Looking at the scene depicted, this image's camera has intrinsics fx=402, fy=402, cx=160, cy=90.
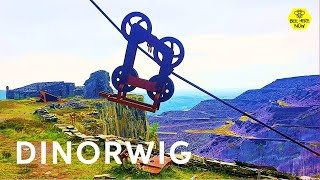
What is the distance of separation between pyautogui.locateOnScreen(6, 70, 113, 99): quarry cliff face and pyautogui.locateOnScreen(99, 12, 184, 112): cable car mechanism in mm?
40689

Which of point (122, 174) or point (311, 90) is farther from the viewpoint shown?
point (311, 90)

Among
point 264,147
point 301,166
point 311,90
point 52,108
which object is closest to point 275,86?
point 311,90

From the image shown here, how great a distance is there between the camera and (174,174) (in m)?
10.9

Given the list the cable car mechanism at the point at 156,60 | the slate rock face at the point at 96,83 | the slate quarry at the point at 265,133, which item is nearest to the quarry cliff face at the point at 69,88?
the slate rock face at the point at 96,83

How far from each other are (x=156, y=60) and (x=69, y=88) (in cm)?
4908

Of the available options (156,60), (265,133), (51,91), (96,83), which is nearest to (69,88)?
(51,91)

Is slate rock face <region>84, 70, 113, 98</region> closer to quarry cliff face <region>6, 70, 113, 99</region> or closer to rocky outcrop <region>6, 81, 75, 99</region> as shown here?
quarry cliff face <region>6, 70, 113, 99</region>

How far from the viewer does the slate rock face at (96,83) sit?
1880 inches

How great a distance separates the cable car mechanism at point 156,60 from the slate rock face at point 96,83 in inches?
1623

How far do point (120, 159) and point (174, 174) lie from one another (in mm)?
1647

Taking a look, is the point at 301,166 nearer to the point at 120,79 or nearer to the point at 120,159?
the point at 120,159

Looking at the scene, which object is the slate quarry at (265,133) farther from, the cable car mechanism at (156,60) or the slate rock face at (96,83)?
the cable car mechanism at (156,60)

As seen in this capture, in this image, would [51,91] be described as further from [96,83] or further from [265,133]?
[265,133]

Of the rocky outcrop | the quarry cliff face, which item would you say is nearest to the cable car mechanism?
the quarry cliff face
